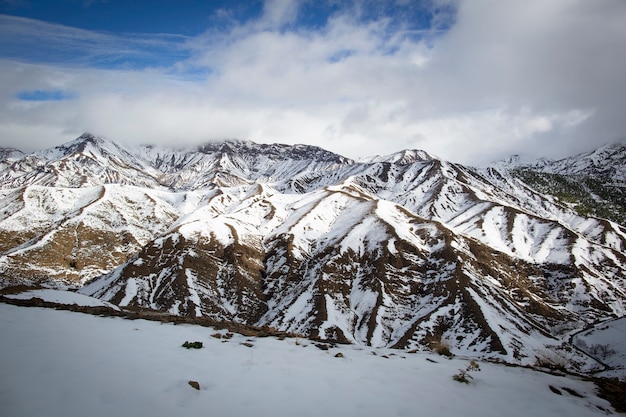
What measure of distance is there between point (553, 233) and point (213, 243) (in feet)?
492

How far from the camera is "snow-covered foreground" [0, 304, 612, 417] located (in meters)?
7.39

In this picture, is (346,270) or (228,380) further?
(346,270)

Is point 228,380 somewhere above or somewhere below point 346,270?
above

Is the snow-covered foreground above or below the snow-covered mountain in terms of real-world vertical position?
above

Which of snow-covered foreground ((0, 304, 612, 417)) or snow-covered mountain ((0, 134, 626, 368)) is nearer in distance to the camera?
snow-covered foreground ((0, 304, 612, 417))

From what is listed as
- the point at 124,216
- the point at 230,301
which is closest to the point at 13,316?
the point at 230,301

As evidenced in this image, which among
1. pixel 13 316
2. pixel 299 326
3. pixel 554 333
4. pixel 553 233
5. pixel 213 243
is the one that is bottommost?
pixel 299 326

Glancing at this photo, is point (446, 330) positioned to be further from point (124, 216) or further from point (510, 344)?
point (124, 216)

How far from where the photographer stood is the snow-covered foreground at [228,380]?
7.39 meters

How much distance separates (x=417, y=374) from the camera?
38.4ft

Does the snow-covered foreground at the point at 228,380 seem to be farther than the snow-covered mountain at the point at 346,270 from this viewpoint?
No

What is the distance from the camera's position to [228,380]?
9.06m

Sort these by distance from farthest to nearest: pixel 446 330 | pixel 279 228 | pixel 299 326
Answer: pixel 279 228 < pixel 299 326 < pixel 446 330

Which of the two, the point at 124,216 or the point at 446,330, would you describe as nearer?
the point at 446,330
